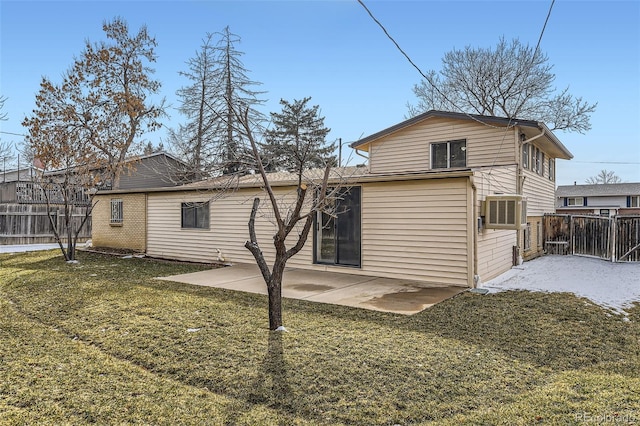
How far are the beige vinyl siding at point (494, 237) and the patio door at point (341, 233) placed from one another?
263cm

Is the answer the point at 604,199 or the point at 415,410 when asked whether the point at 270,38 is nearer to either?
the point at 415,410

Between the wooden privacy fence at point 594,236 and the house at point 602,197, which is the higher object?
the house at point 602,197

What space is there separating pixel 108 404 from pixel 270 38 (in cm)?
898

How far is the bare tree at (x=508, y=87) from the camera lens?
777 inches

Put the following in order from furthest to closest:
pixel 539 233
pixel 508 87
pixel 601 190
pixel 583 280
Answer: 1. pixel 601 190
2. pixel 508 87
3. pixel 539 233
4. pixel 583 280

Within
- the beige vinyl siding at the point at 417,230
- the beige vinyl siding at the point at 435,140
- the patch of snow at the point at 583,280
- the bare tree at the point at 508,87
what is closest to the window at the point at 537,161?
the beige vinyl siding at the point at 435,140

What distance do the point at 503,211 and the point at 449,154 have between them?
158 inches

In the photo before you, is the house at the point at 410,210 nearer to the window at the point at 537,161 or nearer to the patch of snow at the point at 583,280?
the window at the point at 537,161

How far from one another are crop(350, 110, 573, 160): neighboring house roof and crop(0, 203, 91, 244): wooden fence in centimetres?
1423

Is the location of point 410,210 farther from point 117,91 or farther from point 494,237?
point 117,91

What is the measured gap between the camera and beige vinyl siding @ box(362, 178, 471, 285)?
788cm

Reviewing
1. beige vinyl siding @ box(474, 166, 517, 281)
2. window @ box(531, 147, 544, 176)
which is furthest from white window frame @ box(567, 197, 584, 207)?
beige vinyl siding @ box(474, 166, 517, 281)

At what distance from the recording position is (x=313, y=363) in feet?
12.5

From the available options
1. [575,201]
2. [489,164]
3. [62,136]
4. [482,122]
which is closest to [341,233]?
[489,164]
